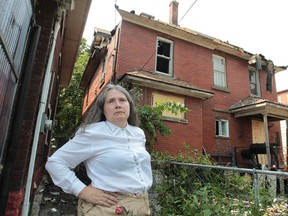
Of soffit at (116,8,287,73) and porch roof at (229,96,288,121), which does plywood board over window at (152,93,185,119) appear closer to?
soffit at (116,8,287,73)

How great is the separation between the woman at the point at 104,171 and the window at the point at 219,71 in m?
12.0

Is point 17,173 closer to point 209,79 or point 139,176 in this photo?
point 139,176

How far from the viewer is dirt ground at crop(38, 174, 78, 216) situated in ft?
14.0

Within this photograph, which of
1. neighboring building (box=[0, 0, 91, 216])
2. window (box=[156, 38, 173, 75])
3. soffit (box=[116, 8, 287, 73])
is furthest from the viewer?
window (box=[156, 38, 173, 75])

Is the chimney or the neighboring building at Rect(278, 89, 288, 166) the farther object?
the neighboring building at Rect(278, 89, 288, 166)

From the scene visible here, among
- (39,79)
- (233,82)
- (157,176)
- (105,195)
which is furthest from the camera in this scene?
(233,82)

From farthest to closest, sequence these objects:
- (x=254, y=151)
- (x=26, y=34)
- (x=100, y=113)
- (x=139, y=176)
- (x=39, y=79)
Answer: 1. (x=254, y=151)
2. (x=39, y=79)
3. (x=26, y=34)
4. (x=100, y=113)
5. (x=139, y=176)

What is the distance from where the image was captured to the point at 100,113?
185 cm

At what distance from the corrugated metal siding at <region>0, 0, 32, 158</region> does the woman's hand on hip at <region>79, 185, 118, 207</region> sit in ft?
3.74

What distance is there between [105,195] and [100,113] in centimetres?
68

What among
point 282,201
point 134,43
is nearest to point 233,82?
point 134,43

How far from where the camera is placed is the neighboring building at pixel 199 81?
10000 mm

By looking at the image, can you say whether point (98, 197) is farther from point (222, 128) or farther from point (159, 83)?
point (222, 128)

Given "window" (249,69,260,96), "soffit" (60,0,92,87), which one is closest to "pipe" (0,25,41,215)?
"soffit" (60,0,92,87)
